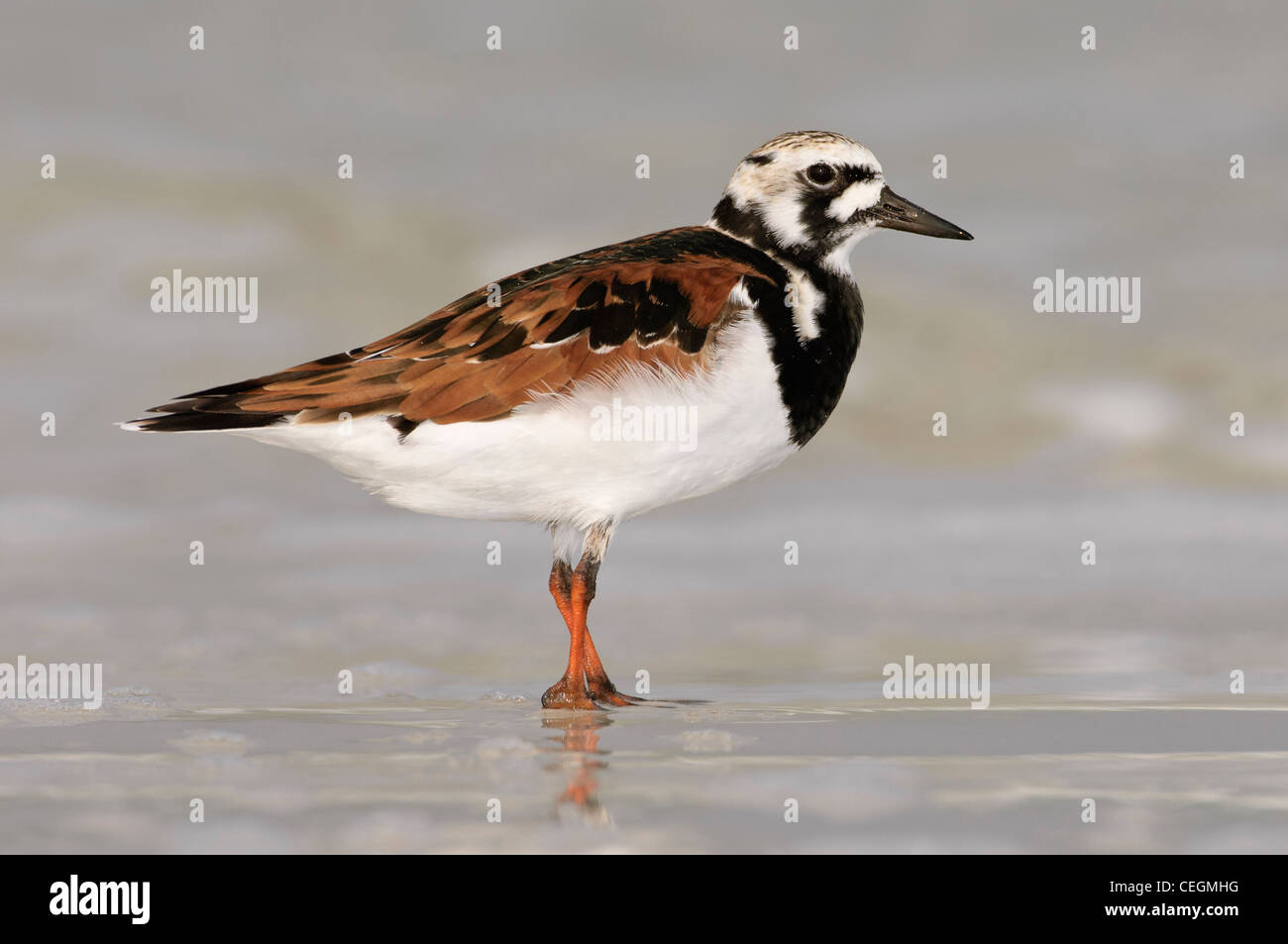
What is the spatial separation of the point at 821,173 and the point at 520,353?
2147 millimetres

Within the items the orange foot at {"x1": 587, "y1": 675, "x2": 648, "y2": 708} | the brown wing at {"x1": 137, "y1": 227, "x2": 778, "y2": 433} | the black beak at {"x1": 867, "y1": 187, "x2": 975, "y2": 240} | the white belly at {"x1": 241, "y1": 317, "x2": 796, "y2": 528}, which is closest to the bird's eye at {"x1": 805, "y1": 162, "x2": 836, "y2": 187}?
the black beak at {"x1": 867, "y1": 187, "x2": 975, "y2": 240}

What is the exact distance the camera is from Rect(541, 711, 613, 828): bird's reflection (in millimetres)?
6527

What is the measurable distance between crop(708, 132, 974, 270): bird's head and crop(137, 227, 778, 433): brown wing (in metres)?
0.51

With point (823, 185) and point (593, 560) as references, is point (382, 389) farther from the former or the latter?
point (823, 185)

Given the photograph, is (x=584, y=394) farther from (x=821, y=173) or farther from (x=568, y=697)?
(x=821, y=173)

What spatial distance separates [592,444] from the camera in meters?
8.63

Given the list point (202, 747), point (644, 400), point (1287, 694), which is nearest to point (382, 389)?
point (644, 400)

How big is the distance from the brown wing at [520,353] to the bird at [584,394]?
0.03ft

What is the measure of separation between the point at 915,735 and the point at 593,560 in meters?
2.25

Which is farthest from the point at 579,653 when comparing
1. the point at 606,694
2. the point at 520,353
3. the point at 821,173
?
the point at 821,173

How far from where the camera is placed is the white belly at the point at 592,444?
864cm
